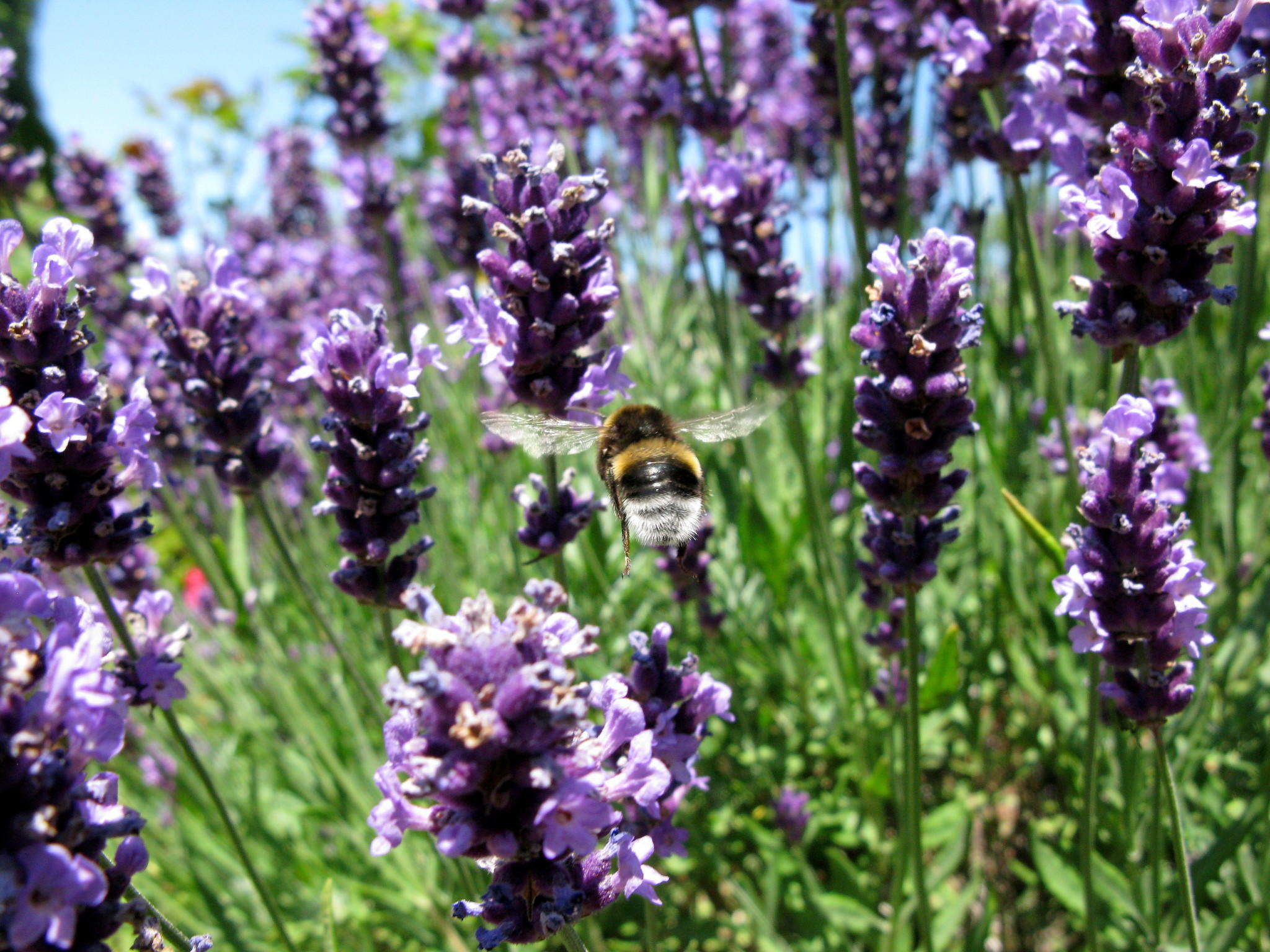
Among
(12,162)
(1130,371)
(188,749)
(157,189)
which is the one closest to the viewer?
(1130,371)

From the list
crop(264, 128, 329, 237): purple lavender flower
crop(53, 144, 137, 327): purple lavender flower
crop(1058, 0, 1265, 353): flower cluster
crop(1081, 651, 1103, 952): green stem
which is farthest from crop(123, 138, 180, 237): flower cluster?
crop(1081, 651, 1103, 952): green stem

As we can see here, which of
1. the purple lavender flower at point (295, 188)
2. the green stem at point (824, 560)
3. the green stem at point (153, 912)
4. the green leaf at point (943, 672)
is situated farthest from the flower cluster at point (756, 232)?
the purple lavender flower at point (295, 188)

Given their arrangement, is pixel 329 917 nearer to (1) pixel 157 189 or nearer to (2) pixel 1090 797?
(2) pixel 1090 797

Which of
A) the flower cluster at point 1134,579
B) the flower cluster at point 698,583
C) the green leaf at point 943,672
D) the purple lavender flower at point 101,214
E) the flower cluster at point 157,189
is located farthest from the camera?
the flower cluster at point 157,189

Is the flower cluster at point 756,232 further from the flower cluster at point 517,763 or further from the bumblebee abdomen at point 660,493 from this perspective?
the flower cluster at point 517,763

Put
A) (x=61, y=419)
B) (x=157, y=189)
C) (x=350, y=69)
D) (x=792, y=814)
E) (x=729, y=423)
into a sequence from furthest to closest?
(x=157, y=189), (x=350, y=69), (x=792, y=814), (x=729, y=423), (x=61, y=419)

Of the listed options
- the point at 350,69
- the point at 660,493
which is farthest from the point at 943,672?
the point at 350,69
